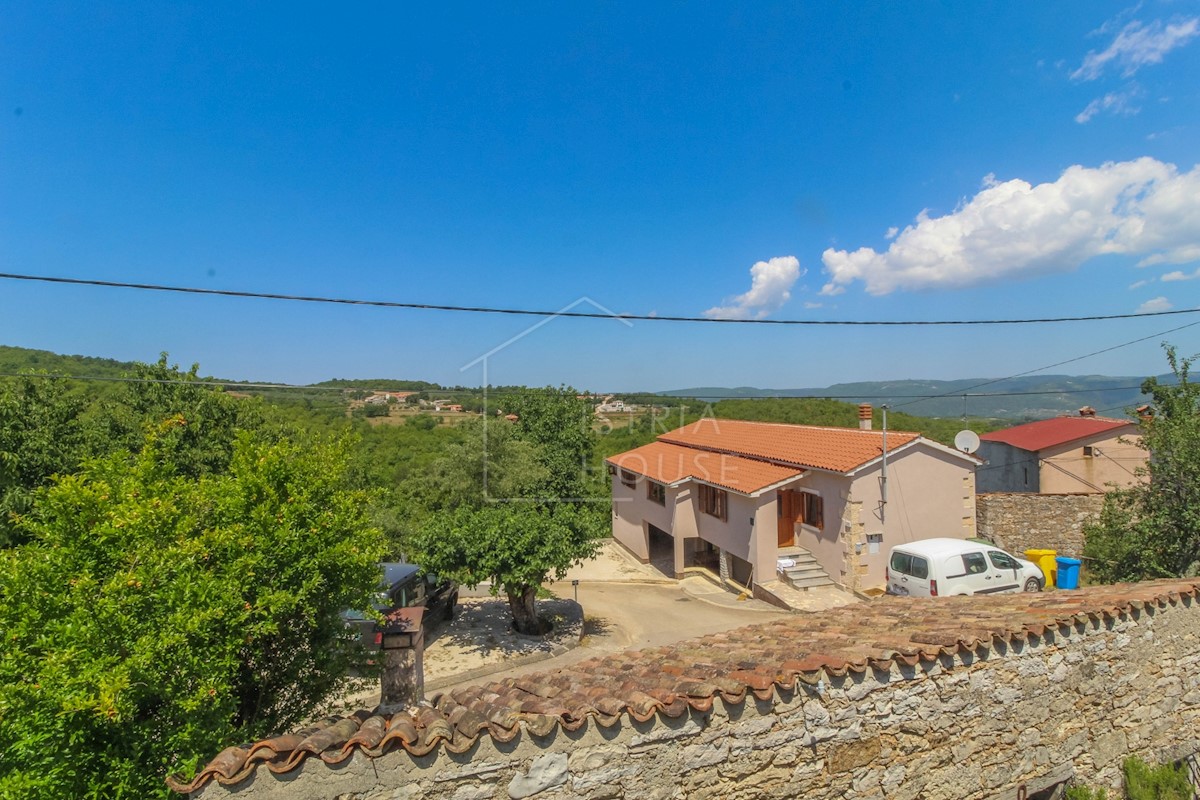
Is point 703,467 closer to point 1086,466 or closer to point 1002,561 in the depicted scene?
point 1002,561

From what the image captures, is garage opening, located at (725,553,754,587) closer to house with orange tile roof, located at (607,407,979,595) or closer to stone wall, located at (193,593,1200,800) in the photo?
house with orange tile roof, located at (607,407,979,595)

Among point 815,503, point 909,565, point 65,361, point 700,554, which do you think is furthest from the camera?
point 65,361

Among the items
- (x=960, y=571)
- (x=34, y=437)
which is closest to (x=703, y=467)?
(x=960, y=571)

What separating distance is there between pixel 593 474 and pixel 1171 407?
18.8 metres

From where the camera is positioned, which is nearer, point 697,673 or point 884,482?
point 697,673

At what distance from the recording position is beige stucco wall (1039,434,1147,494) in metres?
20.2

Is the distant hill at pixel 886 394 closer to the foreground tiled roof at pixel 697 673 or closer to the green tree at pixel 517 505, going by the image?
the green tree at pixel 517 505

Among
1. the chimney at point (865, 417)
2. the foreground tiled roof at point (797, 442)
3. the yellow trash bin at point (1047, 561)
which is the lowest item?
the yellow trash bin at point (1047, 561)

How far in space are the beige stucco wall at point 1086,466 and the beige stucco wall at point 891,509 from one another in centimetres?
776

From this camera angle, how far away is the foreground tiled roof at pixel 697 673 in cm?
329

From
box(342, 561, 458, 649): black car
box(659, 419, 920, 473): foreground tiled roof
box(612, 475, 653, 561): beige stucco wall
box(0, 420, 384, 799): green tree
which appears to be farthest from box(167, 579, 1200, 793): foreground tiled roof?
box(612, 475, 653, 561): beige stucco wall

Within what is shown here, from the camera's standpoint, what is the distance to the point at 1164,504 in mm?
10672

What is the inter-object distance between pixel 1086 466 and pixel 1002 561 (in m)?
11.9

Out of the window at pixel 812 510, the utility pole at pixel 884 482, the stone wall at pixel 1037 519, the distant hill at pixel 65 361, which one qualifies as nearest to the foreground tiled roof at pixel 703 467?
the window at pixel 812 510
